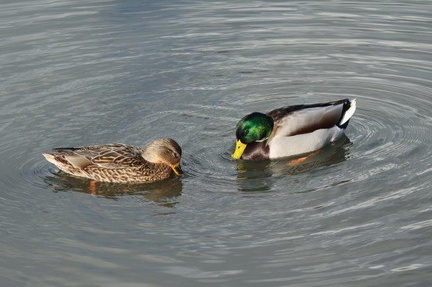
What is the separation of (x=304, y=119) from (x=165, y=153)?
1.93 meters

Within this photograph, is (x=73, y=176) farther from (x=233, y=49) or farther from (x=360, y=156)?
(x=233, y=49)

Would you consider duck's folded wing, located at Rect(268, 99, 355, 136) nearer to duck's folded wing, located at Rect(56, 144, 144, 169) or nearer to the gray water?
the gray water

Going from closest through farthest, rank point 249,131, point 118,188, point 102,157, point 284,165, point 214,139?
point 118,188
point 102,157
point 284,165
point 249,131
point 214,139

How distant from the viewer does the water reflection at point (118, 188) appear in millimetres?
10750

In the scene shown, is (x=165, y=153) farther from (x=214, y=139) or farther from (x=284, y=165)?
(x=284, y=165)

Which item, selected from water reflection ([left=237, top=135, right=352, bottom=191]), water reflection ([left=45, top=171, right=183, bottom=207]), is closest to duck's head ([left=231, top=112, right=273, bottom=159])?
water reflection ([left=237, top=135, right=352, bottom=191])

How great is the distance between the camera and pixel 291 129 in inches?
476

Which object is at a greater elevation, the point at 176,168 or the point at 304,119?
the point at 304,119

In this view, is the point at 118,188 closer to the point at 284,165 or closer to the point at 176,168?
the point at 176,168

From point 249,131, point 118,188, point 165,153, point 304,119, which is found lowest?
point 118,188

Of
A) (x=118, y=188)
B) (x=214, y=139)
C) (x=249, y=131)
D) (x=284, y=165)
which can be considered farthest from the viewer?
(x=214, y=139)

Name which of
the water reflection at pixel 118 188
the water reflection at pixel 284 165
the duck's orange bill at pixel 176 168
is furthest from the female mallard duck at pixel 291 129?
the water reflection at pixel 118 188

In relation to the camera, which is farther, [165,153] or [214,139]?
[214,139]

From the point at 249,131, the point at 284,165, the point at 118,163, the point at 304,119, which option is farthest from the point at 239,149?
the point at 118,163
